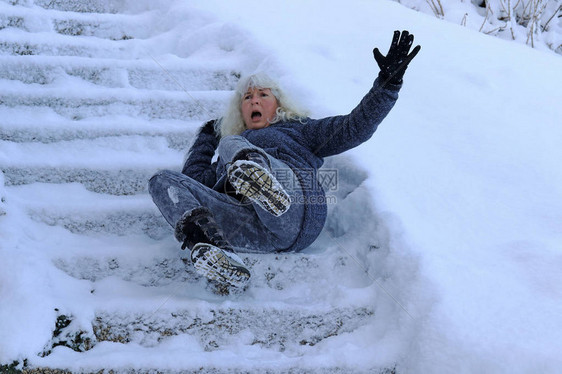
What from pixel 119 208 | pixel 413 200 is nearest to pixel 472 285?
pixel 413 200

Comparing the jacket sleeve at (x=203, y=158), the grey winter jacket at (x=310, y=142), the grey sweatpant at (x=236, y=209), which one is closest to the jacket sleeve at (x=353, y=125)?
the grey winter jacket at (x=310, y=142)

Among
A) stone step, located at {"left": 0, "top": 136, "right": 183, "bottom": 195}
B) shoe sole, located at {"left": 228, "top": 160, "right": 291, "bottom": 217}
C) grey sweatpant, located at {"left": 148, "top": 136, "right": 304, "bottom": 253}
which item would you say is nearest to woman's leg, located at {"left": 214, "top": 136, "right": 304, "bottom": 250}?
grey sweatpant, located at {"left": 148, "top": 136, "right": 304, "bottom": 253}

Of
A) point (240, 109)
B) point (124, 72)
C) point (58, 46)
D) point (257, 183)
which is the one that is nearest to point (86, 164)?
point (240, 109)

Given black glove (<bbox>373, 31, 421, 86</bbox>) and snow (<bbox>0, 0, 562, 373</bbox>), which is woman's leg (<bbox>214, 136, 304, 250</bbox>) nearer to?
snow (<bbox>0, 0, 562, 373</bbox>)

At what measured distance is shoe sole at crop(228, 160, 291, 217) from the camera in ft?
4.99

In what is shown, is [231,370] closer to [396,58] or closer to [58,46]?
[396,58]

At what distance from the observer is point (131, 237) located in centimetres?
192

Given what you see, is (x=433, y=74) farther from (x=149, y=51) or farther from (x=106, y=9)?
(x=106, y=9)

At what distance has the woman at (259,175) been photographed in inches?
60.9

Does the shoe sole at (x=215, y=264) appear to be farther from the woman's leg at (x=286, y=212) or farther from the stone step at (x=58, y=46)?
the stone step at (x=58, y=46)

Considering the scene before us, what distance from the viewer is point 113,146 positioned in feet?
7.38

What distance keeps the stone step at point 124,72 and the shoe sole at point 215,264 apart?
1324mm

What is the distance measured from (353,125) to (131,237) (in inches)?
33.1

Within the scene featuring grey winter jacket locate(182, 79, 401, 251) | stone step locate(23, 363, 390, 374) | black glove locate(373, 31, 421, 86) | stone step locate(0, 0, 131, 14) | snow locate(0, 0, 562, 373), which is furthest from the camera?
stone step locate(0, 0, 131, 14)
